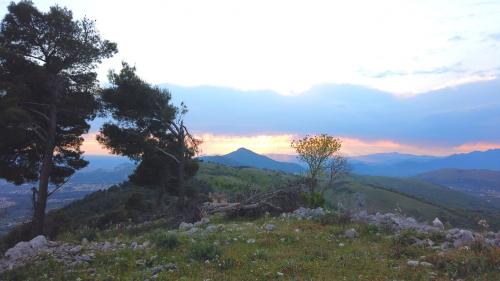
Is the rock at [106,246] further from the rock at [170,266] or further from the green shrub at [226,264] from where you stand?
the green shrub at [226,264]

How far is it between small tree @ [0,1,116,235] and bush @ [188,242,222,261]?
18.4 metres

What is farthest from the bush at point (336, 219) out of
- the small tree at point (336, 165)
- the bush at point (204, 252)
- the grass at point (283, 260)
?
the small tree at point (336, 165)

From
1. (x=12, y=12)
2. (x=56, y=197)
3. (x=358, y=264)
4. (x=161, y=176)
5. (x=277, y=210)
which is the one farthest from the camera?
(x=56, y=197)

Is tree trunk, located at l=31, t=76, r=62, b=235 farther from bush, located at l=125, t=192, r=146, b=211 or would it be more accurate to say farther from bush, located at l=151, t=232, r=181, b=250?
bush, located at l=151, t=232, r=181, b=250

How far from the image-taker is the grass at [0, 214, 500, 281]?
38.4 feet

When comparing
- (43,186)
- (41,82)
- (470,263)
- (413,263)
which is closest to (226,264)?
(413,263)

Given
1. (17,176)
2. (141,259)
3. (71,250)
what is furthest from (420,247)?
(17,176)

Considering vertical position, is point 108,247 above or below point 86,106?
below

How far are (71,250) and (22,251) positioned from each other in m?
2.34

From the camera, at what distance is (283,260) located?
1304 cm

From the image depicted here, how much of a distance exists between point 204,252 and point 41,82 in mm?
21650

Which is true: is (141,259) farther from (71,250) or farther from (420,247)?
(420,247)

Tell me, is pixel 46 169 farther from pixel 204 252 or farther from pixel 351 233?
pixel 351 233

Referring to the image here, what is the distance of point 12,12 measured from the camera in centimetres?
2988
